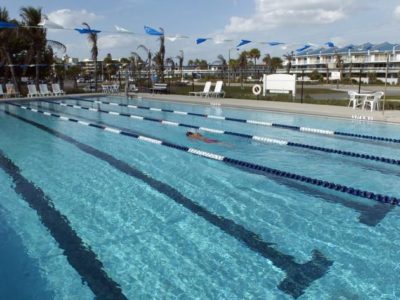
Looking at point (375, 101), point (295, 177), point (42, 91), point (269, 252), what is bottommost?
point (269, 252)

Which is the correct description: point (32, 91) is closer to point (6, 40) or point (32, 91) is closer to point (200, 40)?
point (6, 40)

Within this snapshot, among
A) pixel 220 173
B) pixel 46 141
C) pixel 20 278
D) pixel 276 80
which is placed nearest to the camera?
pixel 20 278

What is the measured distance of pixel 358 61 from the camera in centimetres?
7088

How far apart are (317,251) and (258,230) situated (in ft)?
2.33

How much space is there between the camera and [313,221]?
14.7 feet

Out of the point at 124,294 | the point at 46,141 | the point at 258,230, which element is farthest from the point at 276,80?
the point at 124,294

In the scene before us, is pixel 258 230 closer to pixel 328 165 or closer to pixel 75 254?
pixel 75 254

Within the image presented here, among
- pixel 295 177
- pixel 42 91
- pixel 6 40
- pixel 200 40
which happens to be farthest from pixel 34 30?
pixel 295 177

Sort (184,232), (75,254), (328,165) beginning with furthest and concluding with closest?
(328,165)
(184,232)
(75,254)

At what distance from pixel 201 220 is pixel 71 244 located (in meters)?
1.48

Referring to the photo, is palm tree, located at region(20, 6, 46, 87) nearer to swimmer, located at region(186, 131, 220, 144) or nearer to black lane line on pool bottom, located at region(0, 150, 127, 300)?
swimmer, located at region(186, 131, 220, 144)

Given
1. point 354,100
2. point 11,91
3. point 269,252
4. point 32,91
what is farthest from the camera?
point 32,91

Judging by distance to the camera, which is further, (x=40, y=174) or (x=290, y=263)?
(x=40, y=174)

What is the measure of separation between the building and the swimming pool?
5179cm
